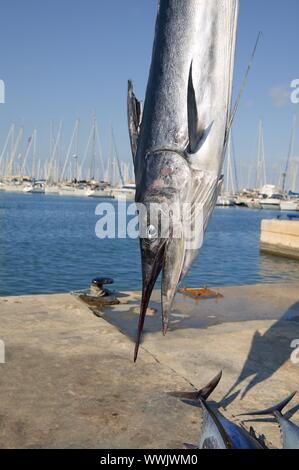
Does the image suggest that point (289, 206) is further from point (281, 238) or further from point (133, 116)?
point (133, 116)

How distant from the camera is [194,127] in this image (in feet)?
7.25

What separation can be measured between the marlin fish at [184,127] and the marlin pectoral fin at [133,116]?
0.24ft

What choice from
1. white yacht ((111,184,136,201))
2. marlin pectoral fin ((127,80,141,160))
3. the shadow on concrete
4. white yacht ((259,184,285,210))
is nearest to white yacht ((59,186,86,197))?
white yacht ((111,184,136,201))

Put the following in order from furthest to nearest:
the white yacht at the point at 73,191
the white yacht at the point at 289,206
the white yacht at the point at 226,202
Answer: the white yacht at the point at 73,191 → the white yacht at the point at 226,202 → the white yacht at the point at 289,206

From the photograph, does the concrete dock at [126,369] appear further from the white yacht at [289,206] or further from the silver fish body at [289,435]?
the white yacht at [289,206]

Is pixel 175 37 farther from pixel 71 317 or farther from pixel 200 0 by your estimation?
pixel 71 317

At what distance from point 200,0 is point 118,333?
15.1 feet

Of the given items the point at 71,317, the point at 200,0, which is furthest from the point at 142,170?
the point at 71,317

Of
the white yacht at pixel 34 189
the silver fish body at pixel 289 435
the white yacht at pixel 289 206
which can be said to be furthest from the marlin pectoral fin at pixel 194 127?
the white yacht at pixel 34 189

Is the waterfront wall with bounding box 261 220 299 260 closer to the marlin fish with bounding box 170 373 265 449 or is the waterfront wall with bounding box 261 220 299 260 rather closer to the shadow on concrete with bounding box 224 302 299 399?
the shadow on concrete with bounding box 224 302 299 399

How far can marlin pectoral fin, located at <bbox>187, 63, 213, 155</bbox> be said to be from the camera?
7.23ft

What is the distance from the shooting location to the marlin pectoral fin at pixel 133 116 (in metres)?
2.42

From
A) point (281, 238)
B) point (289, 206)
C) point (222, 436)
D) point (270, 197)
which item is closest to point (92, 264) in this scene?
point (281, 238)

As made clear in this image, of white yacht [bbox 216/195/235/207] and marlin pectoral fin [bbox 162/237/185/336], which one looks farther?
white yacht [bbox 216/195/235/207]
